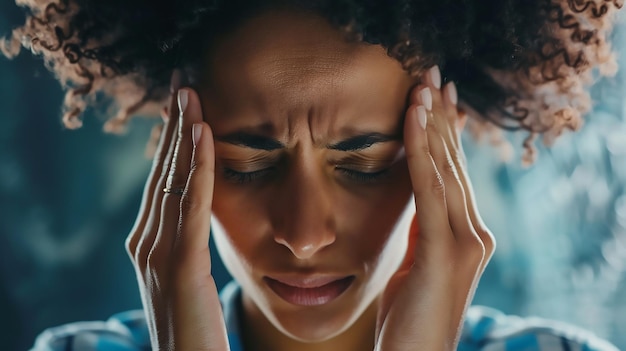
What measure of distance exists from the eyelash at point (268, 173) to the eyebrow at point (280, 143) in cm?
3

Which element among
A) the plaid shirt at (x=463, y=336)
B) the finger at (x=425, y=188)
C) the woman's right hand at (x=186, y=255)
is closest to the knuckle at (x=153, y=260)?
the woman's right hand at (x=186, y=255)

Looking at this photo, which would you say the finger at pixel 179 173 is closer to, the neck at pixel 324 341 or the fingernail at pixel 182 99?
the fingernail at pixel 182 99

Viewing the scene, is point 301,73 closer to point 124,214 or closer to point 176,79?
point 176,79

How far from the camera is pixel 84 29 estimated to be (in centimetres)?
111

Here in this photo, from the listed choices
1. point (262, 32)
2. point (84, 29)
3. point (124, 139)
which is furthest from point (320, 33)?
point (124, 139)

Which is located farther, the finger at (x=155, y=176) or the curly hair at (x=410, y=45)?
the finger at (x=155, y=176)

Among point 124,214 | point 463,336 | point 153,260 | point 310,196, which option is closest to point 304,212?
point 310,196

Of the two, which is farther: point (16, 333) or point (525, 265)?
point (525, 265)

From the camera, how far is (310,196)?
0.95 meters

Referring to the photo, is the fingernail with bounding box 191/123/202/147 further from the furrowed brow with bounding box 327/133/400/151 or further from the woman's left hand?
the woman's left hand

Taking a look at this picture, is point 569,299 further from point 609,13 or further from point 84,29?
point 84,29

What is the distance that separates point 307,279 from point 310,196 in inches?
4.8

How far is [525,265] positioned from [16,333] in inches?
40.7

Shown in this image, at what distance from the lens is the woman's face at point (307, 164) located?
949mm
